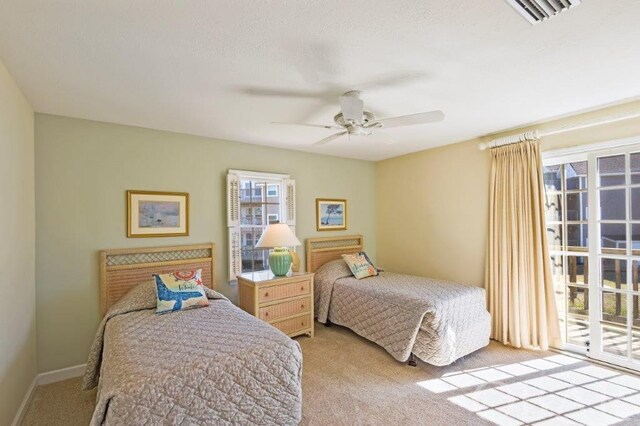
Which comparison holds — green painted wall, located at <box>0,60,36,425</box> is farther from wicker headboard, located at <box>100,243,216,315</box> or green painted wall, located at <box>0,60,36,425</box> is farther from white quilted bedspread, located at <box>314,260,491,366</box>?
white quilted bedspread, located at <box>314,260,491,366</box>

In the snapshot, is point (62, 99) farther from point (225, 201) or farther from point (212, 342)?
point (212, 342)

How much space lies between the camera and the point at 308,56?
6.03 ft

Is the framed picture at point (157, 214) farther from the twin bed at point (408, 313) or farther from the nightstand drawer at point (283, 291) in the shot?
the twin bed at point (408, 313)

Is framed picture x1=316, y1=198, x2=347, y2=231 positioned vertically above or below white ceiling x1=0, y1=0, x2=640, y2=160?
below

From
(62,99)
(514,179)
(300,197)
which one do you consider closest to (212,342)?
(62,99)

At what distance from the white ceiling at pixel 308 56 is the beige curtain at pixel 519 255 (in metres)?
0.61

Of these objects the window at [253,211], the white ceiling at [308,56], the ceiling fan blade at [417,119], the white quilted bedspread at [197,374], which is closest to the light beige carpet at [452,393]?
the white quilted bedspread at [197,374]

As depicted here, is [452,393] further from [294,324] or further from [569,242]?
[569,242]

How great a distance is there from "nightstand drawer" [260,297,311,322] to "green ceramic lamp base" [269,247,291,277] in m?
0.35

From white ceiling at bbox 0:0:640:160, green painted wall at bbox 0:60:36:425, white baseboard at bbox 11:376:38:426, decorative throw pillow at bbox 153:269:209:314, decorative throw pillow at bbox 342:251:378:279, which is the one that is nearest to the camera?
white ceiling at bbox 0:0:640:160

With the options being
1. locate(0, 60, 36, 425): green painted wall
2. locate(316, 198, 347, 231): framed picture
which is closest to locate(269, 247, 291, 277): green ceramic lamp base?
locate(316, 198, 347, 231): framed picture

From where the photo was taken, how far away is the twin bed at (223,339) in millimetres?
1578

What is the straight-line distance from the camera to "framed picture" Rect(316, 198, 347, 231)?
14.5ft

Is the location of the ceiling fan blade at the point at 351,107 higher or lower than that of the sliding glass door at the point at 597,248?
higher
